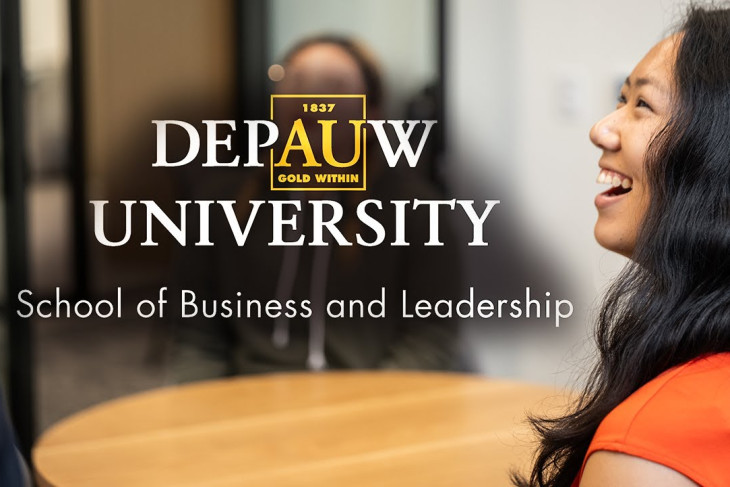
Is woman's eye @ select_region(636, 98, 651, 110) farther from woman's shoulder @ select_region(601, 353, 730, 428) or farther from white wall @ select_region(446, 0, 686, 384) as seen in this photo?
white wall @ select_region(446, 0, 686, 384)

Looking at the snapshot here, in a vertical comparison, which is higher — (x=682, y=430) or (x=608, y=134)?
(x=608, y=134)

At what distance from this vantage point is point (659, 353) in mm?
1014

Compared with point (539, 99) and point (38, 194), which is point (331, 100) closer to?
point (539, 99)

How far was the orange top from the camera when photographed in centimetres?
87

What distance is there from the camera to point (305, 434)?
5.33 feet

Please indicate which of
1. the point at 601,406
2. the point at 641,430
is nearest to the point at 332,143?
the point at 601,406

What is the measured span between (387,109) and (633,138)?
0.69 metres

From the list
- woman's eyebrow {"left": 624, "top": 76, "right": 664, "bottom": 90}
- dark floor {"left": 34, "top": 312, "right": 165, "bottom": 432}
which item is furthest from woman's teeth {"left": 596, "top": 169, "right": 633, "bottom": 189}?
dark floor {"left": 34, "top": 312, "right": 165, "bottom": 432}

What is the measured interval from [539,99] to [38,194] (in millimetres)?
1052

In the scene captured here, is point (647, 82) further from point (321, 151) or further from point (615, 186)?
point (321, 151)

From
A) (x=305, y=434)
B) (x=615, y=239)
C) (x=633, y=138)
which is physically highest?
(x=633, y=138)

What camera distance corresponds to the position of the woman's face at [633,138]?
43.8 inches

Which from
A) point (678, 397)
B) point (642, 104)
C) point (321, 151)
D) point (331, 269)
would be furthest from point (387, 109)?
point (678, 397)

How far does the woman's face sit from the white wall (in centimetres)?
59
